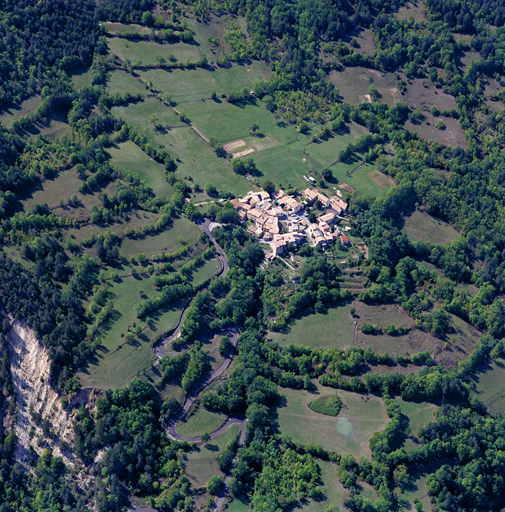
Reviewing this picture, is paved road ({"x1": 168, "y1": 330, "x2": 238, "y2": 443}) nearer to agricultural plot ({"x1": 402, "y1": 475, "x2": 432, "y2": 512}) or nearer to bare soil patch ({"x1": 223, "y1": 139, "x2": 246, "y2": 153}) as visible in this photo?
agricultural plot ({"x1": 402, "y1": 475, "x2": 432, "y2": 512})

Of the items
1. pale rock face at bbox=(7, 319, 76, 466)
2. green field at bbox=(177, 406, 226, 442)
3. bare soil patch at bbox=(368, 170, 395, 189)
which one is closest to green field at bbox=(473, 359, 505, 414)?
bare soil patch at bbox=(368, 170, 395, 189)

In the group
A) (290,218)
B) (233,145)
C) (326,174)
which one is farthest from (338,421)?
(233,145)

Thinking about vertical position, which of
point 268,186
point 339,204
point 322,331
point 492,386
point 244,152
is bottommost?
point 492,386

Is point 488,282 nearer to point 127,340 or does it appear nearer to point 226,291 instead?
point 226,291

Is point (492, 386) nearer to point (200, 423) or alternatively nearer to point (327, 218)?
point (327, 218)

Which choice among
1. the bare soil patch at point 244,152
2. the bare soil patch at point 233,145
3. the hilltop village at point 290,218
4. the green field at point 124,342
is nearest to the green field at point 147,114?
the bare soil patch at point 233,145

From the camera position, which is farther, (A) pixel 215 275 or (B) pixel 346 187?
(B) pixel 346 187
